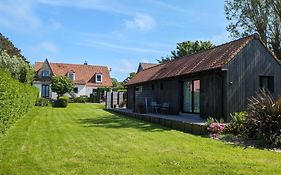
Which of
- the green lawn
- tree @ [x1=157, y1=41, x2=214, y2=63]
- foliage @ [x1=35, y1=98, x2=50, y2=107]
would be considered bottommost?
the green lawn

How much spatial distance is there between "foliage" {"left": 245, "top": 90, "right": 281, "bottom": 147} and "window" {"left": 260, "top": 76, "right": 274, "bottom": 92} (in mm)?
5137

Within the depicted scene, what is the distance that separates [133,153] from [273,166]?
3.68 meters

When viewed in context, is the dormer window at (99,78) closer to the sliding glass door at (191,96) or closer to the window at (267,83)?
the sliding glass door at (191,96)

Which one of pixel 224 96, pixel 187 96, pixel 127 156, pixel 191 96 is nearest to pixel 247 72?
pixel 224 96

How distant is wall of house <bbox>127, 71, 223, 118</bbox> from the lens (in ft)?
55.5

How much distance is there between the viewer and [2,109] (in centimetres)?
1152

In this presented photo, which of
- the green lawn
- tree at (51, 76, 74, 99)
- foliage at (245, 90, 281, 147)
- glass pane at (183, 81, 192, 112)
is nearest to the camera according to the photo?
the green lawn

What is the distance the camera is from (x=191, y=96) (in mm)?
20750

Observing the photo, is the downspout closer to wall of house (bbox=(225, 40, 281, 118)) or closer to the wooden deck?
wall of house (bbox=(225, 40, 281, 118))

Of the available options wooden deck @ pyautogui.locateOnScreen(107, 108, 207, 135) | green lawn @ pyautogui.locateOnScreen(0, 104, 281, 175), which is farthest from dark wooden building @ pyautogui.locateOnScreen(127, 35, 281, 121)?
green lawn @ pyautogui.locateOnScreen(0, 104, 281, 175)

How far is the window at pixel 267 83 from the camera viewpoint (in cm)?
1766

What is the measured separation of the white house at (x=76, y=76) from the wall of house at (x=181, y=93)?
98.6ft

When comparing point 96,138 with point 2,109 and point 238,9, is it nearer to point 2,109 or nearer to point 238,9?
point 2,109

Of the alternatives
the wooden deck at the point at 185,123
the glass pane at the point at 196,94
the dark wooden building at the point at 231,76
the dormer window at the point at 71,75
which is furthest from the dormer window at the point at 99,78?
the glass pane at the point at 196,94
